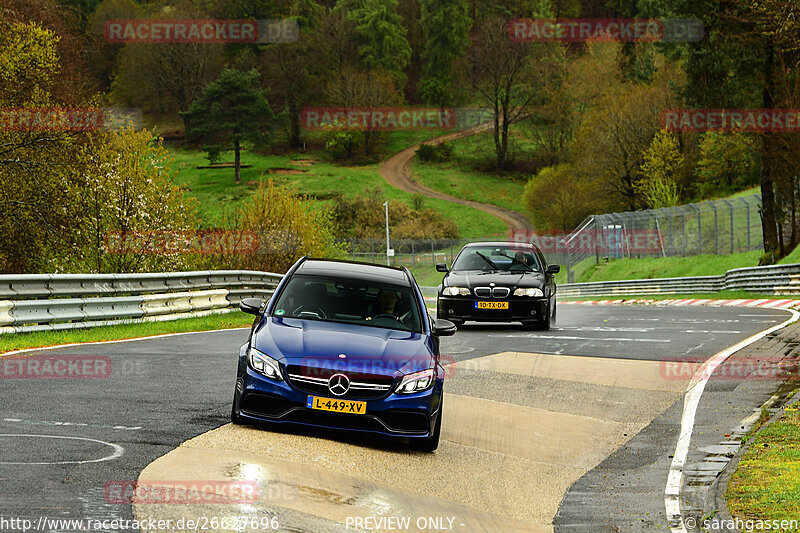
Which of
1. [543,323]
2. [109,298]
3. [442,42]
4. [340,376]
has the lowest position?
[543,323]

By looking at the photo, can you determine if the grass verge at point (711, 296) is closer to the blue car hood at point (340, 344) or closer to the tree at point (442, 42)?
the blue car hood at point (340, 344)

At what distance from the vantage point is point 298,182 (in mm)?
110875

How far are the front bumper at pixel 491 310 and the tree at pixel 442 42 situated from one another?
12270 centimetres

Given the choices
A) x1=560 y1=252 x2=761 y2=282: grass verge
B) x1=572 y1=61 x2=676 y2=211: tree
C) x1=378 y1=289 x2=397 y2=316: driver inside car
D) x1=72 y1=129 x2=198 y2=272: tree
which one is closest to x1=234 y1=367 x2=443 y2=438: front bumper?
x1=378 y1=289 x2=397 y2=316: driver inside car

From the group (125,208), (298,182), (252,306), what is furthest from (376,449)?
(298,182)

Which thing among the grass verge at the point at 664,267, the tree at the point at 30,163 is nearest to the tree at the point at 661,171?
the grass verge at the point at 664,267

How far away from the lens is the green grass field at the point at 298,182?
102188 mm

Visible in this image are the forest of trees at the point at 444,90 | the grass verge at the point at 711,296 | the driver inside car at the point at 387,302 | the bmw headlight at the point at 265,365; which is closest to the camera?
the bmw headlight at the point at 265,365

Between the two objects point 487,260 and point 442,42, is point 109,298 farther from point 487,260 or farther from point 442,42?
point 442,42

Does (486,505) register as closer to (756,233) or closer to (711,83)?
(711,83)

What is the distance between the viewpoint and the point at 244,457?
281 inches

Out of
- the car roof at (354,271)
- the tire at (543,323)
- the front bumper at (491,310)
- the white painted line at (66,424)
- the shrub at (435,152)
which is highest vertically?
the shrub at (435,152)

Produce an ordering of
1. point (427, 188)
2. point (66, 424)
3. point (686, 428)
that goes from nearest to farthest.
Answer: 1. point (66, 424)
2. point (686, 428)
3. point (427, 188)

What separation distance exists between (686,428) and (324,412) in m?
4.14
